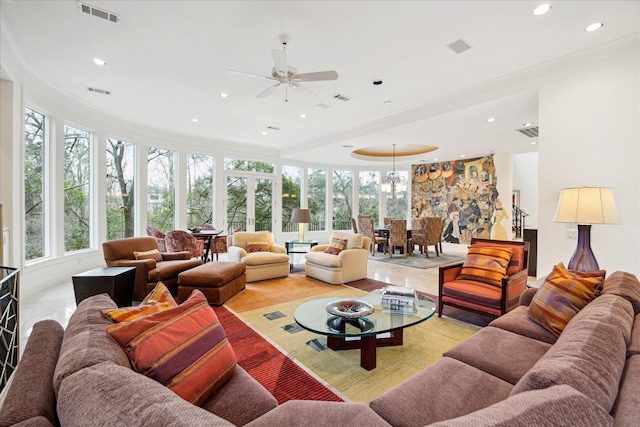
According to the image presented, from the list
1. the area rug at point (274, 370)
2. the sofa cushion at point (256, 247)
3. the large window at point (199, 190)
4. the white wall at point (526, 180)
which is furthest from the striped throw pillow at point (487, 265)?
the white wall at point (526, 180)

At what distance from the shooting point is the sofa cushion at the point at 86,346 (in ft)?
2.92

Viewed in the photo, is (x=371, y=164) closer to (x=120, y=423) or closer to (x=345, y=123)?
(x=345, y=123)

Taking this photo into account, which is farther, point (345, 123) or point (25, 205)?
point (345, 123)

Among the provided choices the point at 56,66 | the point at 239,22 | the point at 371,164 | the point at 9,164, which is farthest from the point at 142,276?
the point at 371,164

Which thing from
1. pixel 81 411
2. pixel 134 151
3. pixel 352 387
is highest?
pixel 134 151

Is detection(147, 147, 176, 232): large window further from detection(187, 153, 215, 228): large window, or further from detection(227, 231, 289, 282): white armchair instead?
detection(227, 231, 289, 282): white armchair

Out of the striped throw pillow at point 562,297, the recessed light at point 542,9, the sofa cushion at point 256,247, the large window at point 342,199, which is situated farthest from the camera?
the large window at point 342,199

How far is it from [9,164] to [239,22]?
3.55m

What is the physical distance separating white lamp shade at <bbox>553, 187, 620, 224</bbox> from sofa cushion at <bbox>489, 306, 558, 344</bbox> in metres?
1.16

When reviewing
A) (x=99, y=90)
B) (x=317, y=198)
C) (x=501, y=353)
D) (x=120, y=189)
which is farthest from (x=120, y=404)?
(x=317, y=198)

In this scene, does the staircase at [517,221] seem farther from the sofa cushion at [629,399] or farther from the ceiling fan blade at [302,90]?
the sofa cushion at [629,399]

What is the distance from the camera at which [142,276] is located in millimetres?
4020

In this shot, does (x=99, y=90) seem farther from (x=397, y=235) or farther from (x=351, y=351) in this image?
(x=397, y=235)

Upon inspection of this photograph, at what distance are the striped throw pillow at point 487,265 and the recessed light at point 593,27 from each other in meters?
2.40
